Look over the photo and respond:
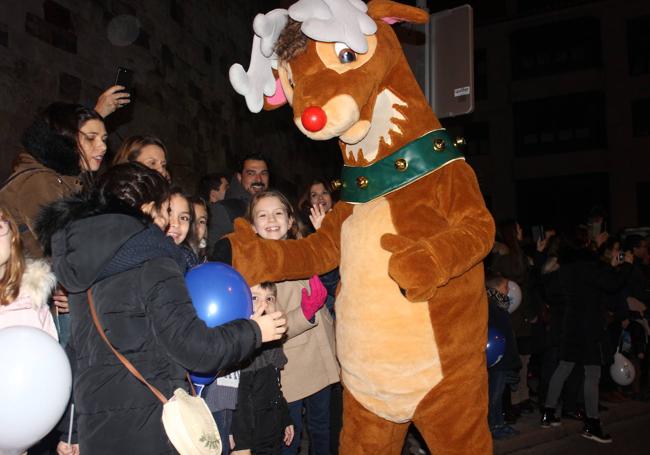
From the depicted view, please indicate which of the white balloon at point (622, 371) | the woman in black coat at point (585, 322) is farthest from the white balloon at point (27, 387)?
the white balloon at point (622, 371)

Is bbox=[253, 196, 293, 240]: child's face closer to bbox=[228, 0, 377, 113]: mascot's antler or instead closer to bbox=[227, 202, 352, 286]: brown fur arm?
bbox=[227, 202, 352, 286]: brown fur arm

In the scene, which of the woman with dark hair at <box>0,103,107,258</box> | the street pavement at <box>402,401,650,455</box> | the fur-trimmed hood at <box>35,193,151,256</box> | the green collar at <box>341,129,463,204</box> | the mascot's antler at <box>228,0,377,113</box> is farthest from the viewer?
Result: the street pavement at <box>402,401,650,455</box>

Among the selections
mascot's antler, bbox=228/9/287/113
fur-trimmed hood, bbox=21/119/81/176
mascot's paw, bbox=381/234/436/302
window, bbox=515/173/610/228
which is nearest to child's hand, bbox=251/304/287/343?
mascot's paw, bbox=381/234/436/302

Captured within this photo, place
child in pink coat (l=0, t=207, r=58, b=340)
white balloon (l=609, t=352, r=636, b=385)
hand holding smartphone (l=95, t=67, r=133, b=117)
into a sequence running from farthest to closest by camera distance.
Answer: white balloon (l=609, t=352, r=636, b=385) < hand holding smartphone (l=95, t=67, r=133, b=117) < child in pink coat (l=0, t=207, r=58, b=340)

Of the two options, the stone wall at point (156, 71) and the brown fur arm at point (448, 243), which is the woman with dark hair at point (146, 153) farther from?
the brown fur arm at point (448, 243)

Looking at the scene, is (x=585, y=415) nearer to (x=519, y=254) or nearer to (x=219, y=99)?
(x=519, y=254)

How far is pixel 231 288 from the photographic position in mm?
2305

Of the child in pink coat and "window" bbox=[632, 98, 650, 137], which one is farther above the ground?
"window" bbox=[632, 98, 650, 137]

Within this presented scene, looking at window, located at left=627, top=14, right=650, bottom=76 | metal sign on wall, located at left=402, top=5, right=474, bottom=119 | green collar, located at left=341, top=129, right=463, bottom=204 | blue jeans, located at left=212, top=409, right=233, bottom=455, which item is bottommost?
blue jeans, located at left=212, top=409, right=233, bottom=455

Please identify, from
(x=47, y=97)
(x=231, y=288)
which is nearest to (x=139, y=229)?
(x=231, y=288)

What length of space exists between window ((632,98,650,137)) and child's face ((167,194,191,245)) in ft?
61.2

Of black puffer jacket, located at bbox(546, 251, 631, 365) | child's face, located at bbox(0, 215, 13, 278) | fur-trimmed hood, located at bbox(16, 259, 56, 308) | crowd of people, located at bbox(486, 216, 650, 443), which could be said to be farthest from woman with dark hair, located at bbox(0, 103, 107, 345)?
black puffer jacket, located at bbox(546, 251, 631, 365)

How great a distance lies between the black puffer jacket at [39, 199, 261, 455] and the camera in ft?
6.50

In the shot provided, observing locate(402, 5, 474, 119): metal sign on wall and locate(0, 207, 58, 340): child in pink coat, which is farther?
locate(402, 5, 474, 119): metal sign on wall
